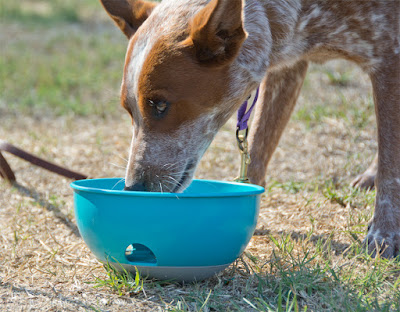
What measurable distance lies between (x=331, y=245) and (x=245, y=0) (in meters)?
1.14

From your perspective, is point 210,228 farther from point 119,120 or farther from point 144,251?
point 119,120

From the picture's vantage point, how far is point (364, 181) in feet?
11.1

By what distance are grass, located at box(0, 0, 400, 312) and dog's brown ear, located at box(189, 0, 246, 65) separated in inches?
31.8

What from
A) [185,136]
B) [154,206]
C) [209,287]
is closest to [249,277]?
[209,287]

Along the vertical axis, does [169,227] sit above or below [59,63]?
above

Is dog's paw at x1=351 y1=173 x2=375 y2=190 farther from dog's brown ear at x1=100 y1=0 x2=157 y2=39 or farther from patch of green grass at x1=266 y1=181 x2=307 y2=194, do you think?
dog's brown ear at x1=100 y1=0 x2=157 y2=39

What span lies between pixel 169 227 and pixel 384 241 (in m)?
1.05

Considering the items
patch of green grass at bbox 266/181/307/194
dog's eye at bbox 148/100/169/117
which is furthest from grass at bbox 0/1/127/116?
dog's eye at bbox 148/100/169/117

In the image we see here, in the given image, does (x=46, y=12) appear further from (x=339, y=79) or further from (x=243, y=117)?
(x=243, y=117)

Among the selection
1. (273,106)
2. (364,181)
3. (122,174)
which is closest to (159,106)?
(273,106)

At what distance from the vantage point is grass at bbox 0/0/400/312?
2.03m

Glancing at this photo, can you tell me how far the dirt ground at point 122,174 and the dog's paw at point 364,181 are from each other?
4.2 inches

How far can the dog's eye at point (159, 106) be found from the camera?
2.29 metres

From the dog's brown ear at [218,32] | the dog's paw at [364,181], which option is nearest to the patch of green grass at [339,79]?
the dog's paw at [364,181]
